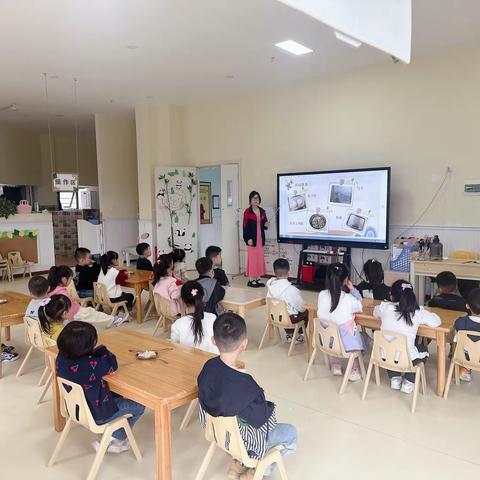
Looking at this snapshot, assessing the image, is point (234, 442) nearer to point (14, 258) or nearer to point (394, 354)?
point (394, 354)

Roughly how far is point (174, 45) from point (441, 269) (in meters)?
4.03

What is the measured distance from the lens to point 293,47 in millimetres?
5473

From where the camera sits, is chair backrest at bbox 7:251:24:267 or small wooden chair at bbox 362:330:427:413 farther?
chair backrest at bbox 7:251:24:267

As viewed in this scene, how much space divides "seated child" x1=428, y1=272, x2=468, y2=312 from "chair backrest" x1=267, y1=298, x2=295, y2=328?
4.02 ft

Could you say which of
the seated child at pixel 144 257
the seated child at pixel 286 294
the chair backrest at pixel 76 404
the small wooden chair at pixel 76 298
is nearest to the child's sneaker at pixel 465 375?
the seated child at pixel 286 294

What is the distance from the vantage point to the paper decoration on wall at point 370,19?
1417 mm

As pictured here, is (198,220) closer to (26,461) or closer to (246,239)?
(246,239)

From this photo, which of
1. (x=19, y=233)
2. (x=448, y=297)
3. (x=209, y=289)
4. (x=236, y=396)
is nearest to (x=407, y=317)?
(x=448, y=297)

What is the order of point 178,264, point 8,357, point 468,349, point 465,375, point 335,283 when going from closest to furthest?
point 468,349 < point 335,283 < point 465,375 < point 8,357 < point 178,264

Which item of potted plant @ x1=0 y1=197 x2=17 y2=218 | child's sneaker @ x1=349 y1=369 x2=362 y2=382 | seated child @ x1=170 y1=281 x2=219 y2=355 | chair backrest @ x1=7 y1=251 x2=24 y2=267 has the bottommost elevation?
child's sneaker @ x1=349 y1=369 x2=362 y2=382

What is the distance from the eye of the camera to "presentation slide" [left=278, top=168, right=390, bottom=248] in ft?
20.1

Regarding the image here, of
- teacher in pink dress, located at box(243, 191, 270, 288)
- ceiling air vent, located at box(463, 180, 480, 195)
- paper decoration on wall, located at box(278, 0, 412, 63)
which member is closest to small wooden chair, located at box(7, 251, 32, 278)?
teacher in pink dress, located at box(243, 191, 270, 288)

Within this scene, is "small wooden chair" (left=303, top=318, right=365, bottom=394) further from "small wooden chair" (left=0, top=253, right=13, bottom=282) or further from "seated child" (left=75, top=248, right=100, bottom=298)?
"small wooden chair" (left=0, top=253, right=13, bottom=282)

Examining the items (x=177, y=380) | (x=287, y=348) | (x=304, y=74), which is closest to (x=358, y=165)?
(x=304, y=74)
